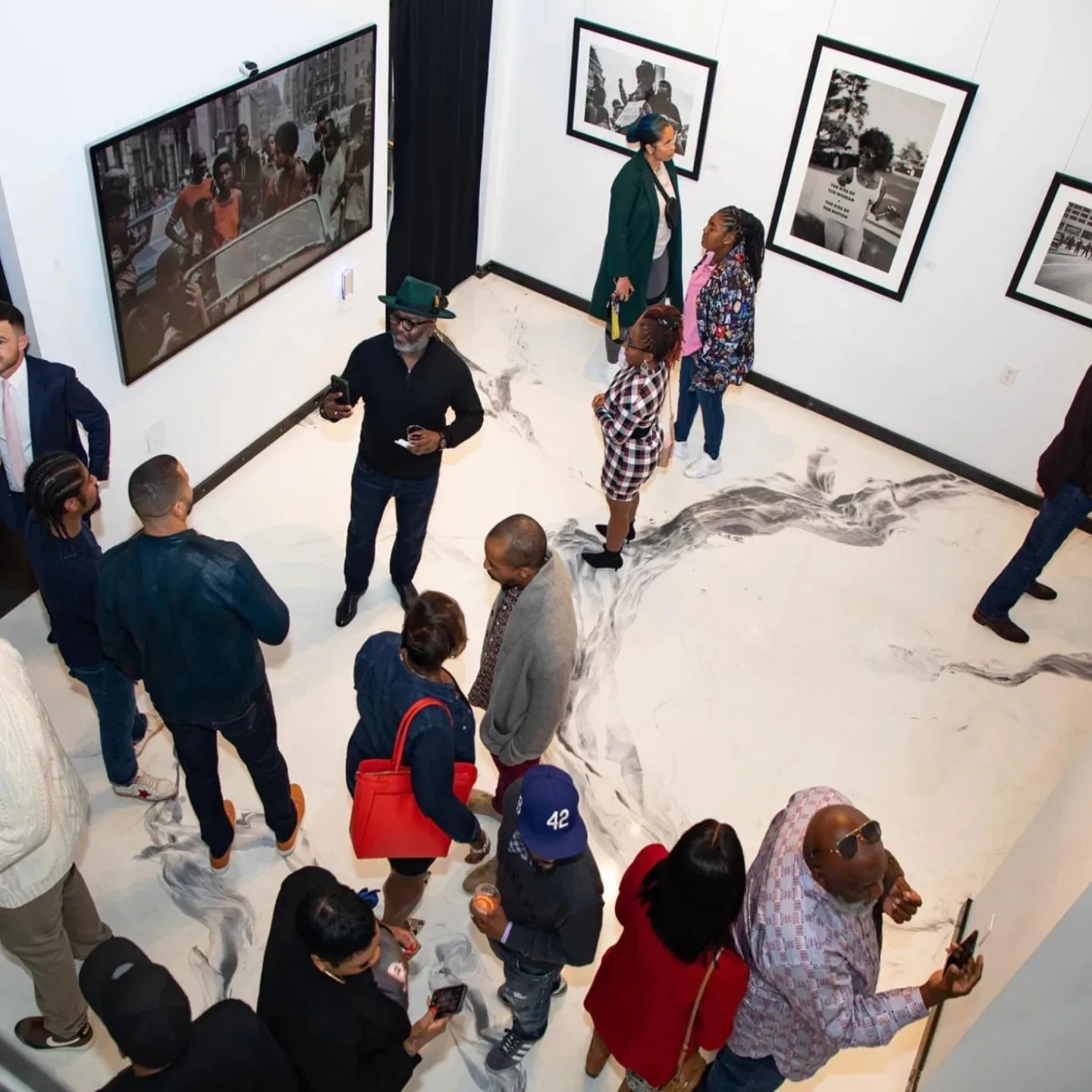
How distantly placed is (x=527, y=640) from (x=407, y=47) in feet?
11.8

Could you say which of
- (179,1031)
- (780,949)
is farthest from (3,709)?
(780,949)

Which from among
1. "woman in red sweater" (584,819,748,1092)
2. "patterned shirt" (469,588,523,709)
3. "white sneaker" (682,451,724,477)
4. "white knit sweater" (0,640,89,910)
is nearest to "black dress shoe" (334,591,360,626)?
"patterned shirt" (469,588,523,709)

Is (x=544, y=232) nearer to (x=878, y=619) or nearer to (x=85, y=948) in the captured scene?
(x=878, y=619)

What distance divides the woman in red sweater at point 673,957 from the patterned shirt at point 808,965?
95 mm

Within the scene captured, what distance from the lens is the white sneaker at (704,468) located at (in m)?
5.90

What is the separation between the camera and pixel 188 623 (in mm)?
3066

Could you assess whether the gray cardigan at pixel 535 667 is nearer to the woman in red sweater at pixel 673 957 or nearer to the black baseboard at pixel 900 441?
the woman in red sweater at pixel 673 957

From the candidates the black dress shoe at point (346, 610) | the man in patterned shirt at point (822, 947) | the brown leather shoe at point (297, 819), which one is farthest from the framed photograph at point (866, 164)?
the brown leather shoe at point (297, 819)

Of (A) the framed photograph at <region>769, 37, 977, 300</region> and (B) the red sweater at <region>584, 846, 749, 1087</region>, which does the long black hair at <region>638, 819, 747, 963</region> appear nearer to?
(B) the red sweater at <region>584, 846, 749, 1087</region>

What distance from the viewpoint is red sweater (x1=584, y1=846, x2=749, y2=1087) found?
8.57 feet

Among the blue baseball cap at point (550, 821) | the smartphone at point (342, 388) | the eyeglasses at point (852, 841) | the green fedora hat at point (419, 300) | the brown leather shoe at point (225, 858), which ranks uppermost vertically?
the green fedora hat at point (419, 300)

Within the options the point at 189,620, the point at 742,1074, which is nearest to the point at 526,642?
the point at 189,620

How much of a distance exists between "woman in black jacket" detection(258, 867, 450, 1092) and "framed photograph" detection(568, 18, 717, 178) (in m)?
4.91

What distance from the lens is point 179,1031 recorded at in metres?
2.11
